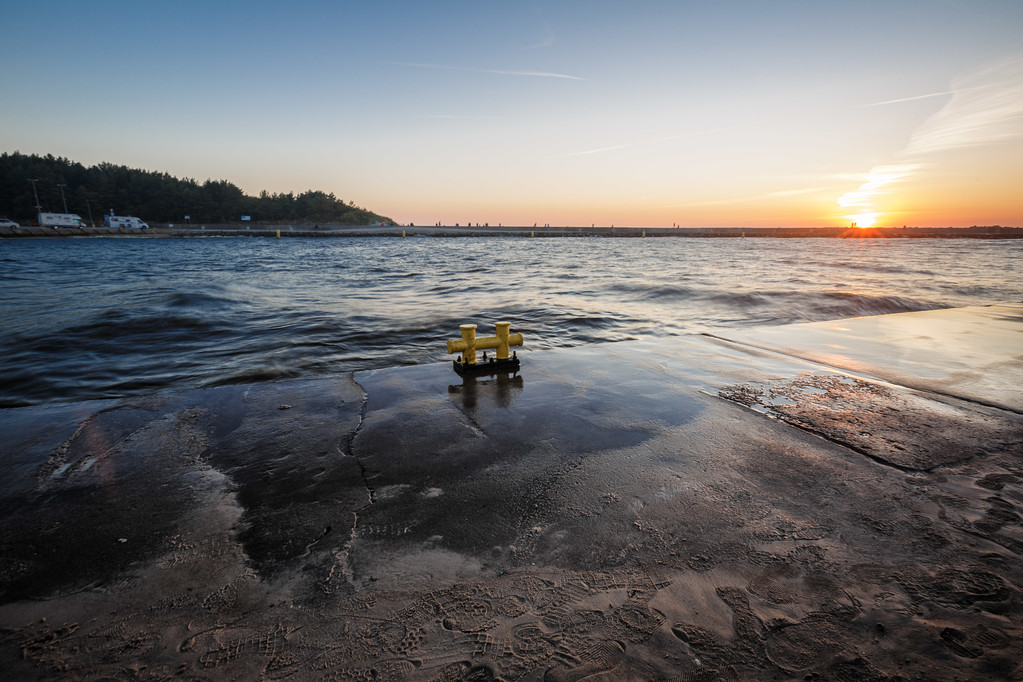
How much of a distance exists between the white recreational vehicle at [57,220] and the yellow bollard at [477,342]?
4670 inches

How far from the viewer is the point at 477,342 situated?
5691 mm

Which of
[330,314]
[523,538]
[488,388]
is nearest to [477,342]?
[488,388]

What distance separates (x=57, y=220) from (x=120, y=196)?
35627 mm

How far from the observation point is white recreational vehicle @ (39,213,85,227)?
8217cm

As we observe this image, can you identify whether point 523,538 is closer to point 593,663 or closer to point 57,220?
point 593,663

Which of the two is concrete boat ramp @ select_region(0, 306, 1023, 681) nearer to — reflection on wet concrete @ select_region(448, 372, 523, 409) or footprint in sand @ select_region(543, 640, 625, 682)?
footprint in sand @ select_region(543, 640, 625, 682)

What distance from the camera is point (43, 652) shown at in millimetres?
1827

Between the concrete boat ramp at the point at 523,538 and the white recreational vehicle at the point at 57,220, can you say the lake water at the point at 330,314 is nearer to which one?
the concrete boat ramp at the point at 523,538

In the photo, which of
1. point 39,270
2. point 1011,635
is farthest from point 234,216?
point 1011,635

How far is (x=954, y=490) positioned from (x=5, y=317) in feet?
61.1

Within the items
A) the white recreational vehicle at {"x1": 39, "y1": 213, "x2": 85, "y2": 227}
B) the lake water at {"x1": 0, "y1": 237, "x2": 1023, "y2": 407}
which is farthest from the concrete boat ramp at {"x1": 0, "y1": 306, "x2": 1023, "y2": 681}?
the white recreational vehicle at {"x1": 39, "y1": 213, "x2": 85, "y2": 227}

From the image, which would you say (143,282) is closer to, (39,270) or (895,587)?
(39,270)

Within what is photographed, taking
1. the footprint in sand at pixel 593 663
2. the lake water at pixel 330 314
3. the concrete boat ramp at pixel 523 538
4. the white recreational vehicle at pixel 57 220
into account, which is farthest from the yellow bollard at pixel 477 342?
the white recreational vehicle at pixel 57 220

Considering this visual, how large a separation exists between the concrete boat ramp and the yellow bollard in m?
0.99
